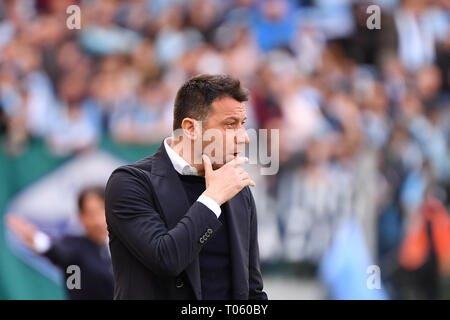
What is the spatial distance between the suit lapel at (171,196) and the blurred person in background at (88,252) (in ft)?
7.76

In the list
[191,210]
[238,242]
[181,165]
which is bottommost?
[238,242]

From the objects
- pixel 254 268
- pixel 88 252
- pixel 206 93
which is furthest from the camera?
pixel 88 252

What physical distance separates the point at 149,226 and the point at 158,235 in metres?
0.05

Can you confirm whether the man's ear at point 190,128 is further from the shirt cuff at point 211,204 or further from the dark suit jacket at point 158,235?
the shirt cuff at point 211,204

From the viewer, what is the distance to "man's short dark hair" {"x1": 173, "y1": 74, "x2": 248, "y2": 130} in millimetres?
2615

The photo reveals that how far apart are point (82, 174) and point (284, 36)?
255cm

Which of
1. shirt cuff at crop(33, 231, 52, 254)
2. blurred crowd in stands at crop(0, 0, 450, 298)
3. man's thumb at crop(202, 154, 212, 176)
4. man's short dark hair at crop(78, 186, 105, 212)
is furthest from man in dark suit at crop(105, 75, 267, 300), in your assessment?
blurred crowd in stands at crop(0, 0, 450, 298)

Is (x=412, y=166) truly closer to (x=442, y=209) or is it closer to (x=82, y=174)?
(x=442, y=209)

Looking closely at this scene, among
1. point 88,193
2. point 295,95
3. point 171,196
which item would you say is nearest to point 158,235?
Result: point 171,196

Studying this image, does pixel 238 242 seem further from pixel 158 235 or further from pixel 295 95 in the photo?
pixel 295 95

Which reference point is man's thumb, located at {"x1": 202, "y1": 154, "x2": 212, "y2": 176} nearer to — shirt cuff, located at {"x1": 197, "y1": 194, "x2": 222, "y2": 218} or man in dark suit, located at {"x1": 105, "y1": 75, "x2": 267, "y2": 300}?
man in dark suit, located at {"x1": 105, "y1": 75, "x2": 267, "y2": 300}

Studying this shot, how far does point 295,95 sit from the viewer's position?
7562 millimetres
